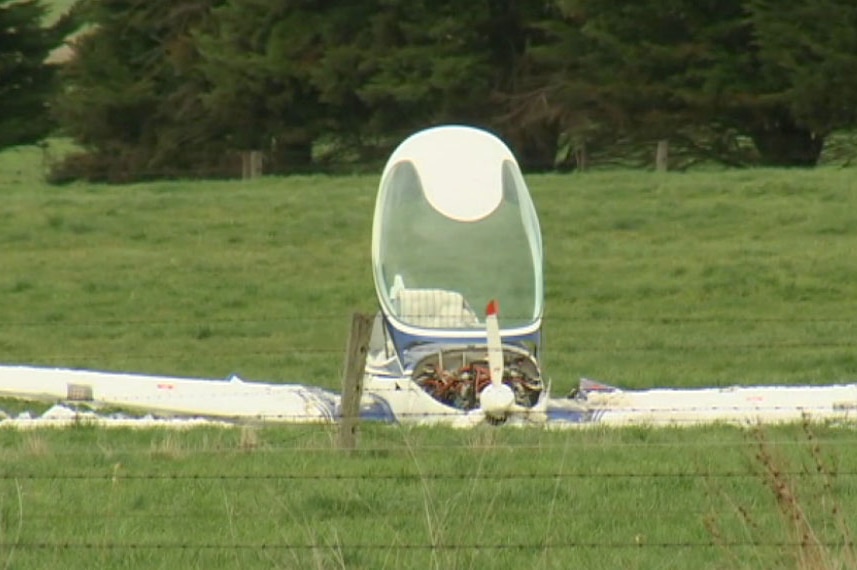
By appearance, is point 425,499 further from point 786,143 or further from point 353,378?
point 786,143

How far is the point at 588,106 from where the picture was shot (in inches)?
1324

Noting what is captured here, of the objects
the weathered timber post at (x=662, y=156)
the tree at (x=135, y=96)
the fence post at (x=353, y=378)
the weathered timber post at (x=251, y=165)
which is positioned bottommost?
the tree at (x=135, y=96)

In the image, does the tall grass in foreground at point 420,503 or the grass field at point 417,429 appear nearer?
the tall grass in foreground at point 420,503

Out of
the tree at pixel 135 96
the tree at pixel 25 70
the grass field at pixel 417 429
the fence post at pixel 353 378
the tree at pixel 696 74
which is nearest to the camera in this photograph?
the grass field at pixel 417 429

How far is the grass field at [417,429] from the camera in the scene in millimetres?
6492

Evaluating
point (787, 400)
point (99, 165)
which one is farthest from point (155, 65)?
point (787, 400)

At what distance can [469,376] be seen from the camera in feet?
36.2

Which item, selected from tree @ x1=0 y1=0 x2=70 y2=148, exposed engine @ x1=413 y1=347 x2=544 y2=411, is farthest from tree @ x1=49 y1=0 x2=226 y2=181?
exposed engine @ x1=413 y1=347 x2=544 y2=411

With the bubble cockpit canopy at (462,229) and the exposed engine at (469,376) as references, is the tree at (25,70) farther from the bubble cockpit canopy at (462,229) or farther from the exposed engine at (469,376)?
the exposed engine at (469,376)

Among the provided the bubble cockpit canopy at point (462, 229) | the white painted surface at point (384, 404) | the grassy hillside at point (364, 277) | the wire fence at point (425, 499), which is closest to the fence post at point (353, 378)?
the wire fence at point (425, 499)

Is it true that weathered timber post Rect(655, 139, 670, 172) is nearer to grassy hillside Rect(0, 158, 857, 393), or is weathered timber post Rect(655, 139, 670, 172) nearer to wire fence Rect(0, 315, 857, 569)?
grassy hillside Rect(0, 158, 857, 393)

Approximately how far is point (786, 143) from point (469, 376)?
2306 centimetres

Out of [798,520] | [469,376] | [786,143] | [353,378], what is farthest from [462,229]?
[786,143]

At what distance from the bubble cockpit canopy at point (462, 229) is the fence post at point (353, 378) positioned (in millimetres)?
4440
